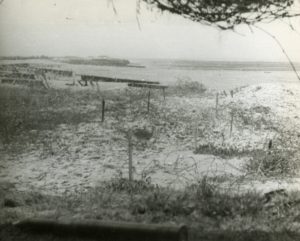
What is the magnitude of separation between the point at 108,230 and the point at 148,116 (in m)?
1.06

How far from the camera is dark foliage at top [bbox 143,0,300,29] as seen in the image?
3986mm

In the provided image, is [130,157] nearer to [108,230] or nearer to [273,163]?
[108,230]

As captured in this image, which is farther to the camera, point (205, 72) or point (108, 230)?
point (205, 72)

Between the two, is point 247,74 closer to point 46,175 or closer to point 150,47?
point 150,47

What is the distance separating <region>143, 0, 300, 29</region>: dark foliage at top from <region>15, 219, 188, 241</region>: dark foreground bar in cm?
179

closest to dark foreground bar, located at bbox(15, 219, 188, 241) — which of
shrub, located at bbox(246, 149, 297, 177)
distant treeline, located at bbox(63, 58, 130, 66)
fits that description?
shrub, located at bbox(246, 149, 297, 177)

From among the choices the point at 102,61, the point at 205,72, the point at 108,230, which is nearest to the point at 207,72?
the point at 205,72

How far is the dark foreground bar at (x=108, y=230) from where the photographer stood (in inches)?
150

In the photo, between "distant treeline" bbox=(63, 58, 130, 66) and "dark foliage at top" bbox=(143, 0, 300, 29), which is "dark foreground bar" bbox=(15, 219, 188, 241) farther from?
"dark foliage at top" bbox=(143, 0, 300, 29)

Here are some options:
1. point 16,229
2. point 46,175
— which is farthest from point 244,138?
point 16,229

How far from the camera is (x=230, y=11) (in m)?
4.02

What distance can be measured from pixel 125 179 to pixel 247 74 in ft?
4.76

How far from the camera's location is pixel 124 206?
4.13 metres

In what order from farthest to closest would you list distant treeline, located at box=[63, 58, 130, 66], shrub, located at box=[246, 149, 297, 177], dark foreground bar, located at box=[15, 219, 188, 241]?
distant treeline, located at box=[63, 58, 130, 66]
shrub, located at box=[246, 149, 297, 177]
dark foreground bar, located at box=[15, 219, 188, 241]
